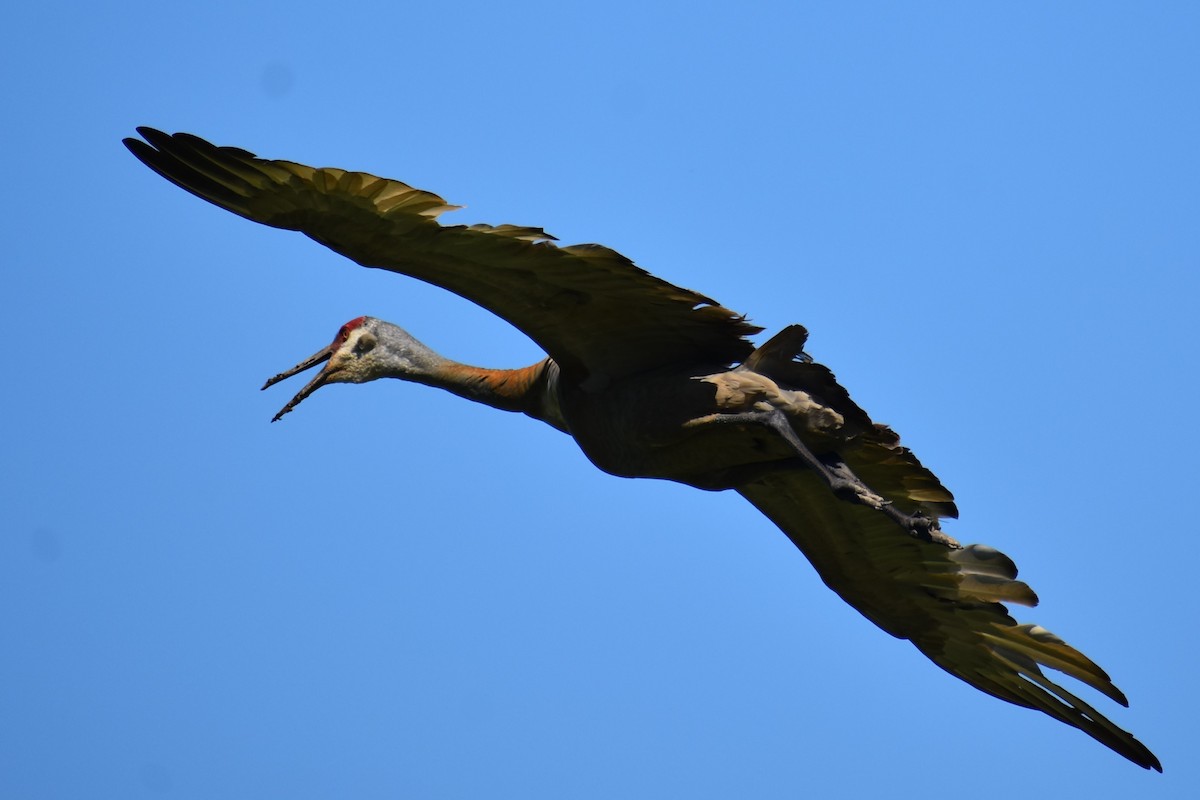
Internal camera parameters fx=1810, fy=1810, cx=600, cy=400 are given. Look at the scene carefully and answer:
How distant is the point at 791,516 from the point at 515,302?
2.47 m

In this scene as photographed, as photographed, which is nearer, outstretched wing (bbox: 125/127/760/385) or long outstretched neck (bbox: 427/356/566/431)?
outstretched wing (bbox: 125/127/760/385)

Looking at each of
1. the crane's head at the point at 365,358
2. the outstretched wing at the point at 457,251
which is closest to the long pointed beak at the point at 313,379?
the crane's head at the point at 365,358

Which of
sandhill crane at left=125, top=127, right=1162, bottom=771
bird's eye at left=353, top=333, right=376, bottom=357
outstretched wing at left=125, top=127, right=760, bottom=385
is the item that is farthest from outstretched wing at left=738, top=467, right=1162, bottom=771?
Answer: bird's eye at left=353, top=333, right=376, bottom=357

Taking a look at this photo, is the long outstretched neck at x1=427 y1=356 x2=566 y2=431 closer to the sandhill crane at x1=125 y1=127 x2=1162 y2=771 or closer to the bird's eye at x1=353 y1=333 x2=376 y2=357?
the sandhill crane at x1=125 y1=127 x2=1162 y2=771

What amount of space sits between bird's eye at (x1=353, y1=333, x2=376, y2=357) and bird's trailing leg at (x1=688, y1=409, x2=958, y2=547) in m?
2.57

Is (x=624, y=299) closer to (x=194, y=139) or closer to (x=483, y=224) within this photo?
(x=483, y=224)

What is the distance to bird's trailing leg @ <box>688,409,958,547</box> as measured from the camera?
9.70 metres

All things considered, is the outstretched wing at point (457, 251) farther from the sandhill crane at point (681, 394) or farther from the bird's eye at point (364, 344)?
the bird's eye at point (364, 344)

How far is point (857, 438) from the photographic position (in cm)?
1002

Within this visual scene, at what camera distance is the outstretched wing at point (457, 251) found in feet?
29.4

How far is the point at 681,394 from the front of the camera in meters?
9.88

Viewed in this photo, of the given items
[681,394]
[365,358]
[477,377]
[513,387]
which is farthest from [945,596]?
[365,358]

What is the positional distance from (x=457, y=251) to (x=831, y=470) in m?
2.41

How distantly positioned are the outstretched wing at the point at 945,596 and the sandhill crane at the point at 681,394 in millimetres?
11
